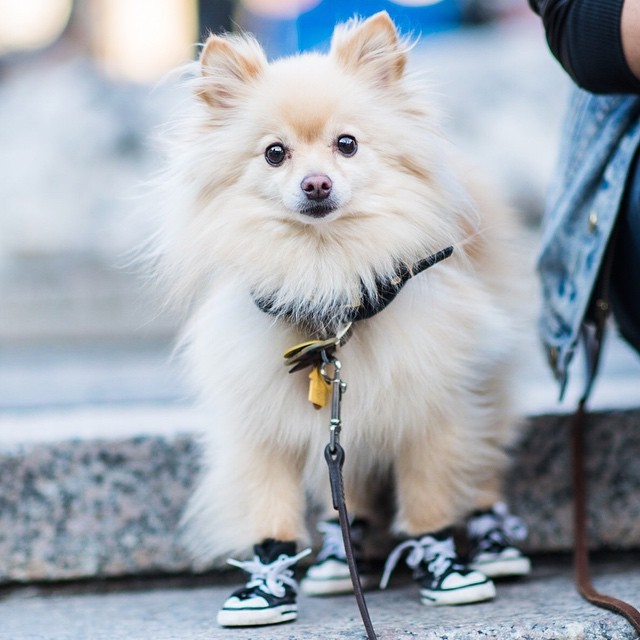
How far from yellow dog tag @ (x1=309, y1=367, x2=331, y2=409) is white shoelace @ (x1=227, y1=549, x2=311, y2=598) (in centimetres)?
29

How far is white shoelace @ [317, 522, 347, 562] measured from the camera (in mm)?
1704

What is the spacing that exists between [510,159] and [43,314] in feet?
7.01

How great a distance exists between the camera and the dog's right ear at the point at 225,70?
1577mm

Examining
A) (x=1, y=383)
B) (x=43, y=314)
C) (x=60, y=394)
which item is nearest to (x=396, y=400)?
(x=60, y=394)

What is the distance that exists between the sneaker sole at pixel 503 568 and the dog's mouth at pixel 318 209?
30.0 inches

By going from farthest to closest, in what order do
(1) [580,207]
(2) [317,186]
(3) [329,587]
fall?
(1) [580,207] → (3) [329,587] → (2) [317,186]

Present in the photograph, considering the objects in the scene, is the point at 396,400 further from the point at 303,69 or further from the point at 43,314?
the point at 43,314

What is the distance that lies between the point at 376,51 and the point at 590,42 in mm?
382

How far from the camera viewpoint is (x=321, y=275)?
150 cm

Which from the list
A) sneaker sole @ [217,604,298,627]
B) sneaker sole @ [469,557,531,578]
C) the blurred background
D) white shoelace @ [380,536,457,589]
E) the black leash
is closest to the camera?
the black leash

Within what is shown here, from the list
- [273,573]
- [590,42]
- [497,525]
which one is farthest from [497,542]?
[590,42]

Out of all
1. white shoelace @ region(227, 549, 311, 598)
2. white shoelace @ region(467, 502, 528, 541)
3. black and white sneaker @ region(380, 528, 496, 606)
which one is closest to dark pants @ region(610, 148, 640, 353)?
white shoelace @ region(467, 502, 528, 541)

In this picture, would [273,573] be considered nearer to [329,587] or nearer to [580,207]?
[329,587]

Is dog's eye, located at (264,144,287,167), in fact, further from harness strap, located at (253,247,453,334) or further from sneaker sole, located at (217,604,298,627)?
sneaker sole, located at (217,604,298,627)
